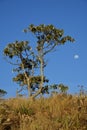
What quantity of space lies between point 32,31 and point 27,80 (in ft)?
21.7

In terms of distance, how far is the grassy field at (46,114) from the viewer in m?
6.83

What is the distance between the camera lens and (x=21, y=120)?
289 inches

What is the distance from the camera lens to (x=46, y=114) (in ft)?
24.2

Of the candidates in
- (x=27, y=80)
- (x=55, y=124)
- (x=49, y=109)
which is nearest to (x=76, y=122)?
(x=55, y=124)

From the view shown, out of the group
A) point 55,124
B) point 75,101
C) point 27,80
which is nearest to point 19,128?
point 55,124

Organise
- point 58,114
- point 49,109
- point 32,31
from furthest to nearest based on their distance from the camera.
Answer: point 32,31 → point 49,109 → point 58,114

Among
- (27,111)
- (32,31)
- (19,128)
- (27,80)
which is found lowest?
(19,128)

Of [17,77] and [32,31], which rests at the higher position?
[32,31]

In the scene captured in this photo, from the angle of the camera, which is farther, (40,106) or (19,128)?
(40,106)

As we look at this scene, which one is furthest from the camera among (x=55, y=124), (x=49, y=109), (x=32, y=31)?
(x=32, y=31)

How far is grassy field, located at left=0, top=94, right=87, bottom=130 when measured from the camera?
22.4ft

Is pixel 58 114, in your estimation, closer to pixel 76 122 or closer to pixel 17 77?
pixel 76 122

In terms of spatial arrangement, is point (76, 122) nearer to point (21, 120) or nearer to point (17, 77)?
point (21, 120)

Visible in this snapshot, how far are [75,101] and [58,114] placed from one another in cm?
89
